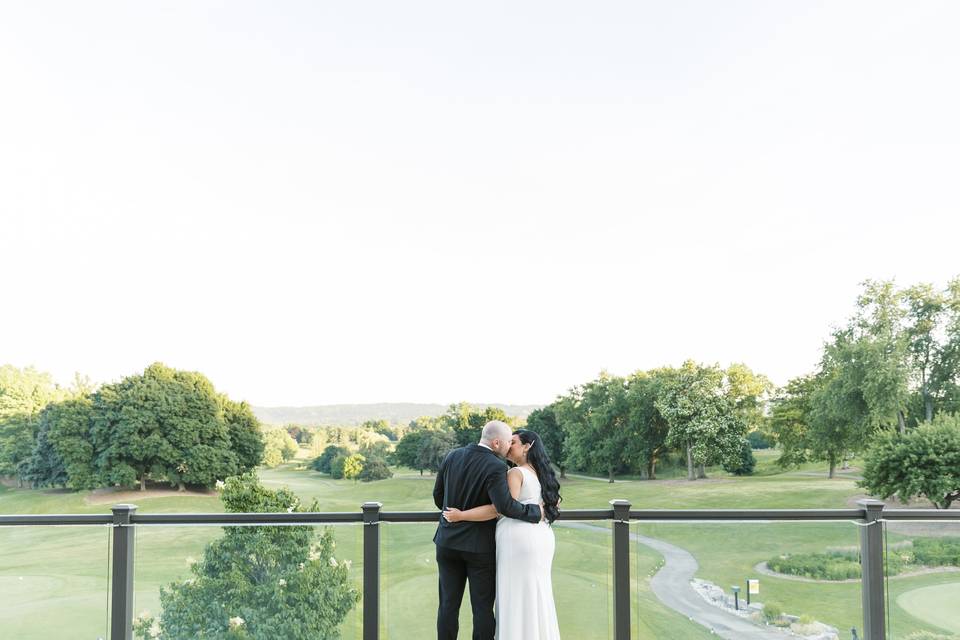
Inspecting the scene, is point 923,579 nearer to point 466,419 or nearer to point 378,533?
point 378,533

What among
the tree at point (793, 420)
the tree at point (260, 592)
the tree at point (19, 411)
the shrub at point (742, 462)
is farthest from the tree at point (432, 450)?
the tree at point (260, 592)

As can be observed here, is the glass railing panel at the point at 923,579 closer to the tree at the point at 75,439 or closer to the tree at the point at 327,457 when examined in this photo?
the tree at the point at 327,457

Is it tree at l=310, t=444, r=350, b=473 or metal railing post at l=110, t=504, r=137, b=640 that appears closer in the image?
metal railing post at l=110, t=504, r=137, b=640

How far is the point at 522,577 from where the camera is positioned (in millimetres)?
3340

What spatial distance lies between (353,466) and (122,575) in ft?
128

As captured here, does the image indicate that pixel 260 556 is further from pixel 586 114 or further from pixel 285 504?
pixel 586 114

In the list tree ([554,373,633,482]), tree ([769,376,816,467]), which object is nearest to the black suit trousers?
tree ([769,376,816,467])

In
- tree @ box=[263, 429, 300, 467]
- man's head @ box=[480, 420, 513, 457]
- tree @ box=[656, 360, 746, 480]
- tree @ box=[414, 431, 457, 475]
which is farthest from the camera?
tree @ box=[263, 429, 300, 467]

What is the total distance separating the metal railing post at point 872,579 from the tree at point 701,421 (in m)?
38.2

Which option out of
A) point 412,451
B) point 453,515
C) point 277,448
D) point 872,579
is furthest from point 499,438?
point 277,448

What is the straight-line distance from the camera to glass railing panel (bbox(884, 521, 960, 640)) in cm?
388

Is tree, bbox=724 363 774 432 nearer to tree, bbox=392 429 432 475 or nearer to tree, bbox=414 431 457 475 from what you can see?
tree, bbox=414 431 457 475

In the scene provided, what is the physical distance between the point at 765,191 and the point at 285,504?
3923 cm

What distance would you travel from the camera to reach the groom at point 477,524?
3299mm
